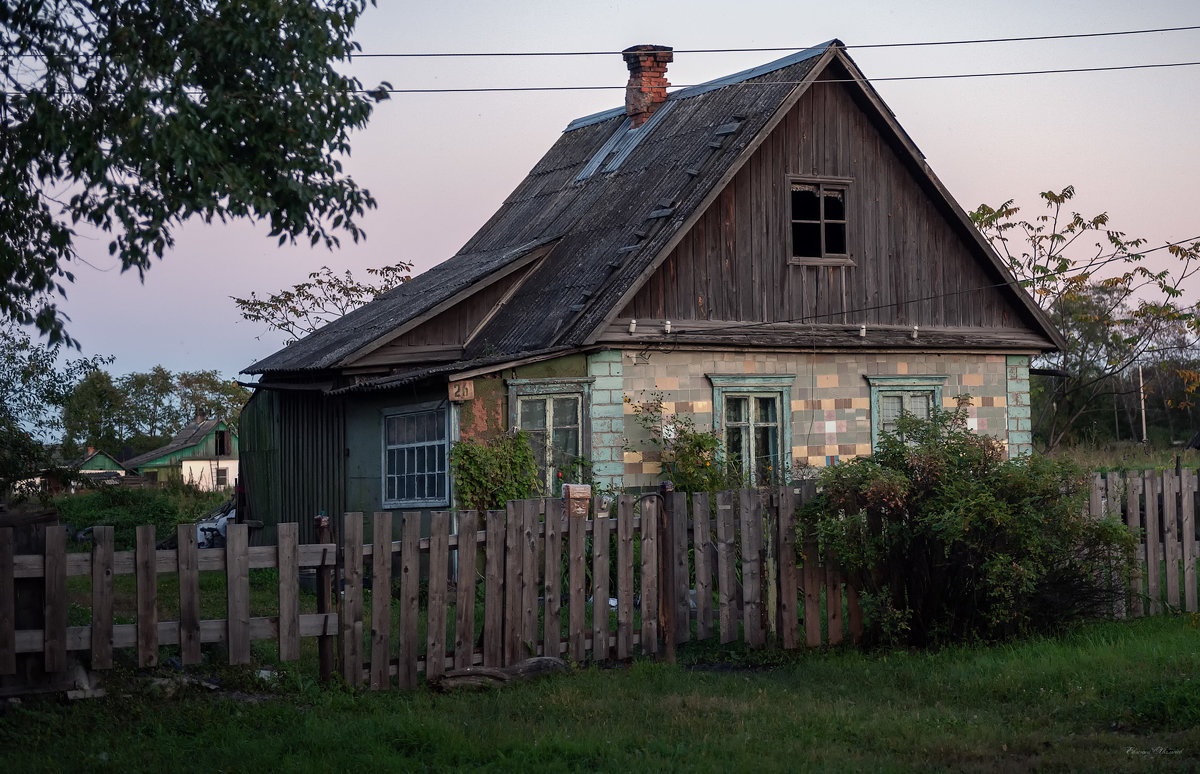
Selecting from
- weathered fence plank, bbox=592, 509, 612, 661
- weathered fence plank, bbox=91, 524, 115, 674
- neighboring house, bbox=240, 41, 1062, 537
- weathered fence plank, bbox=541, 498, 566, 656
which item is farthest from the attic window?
weathered fence plank, bbox=91, 524, 115, 674

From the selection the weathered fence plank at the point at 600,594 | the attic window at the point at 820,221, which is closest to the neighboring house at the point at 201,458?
the attic window at the point at 820,221

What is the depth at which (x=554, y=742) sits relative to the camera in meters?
6.35

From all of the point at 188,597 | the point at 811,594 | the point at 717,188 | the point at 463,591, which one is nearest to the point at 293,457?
the point at 717,188

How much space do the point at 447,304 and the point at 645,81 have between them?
709 cm

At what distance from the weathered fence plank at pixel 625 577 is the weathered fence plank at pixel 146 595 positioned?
325cm

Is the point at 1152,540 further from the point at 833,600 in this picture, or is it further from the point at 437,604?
the point at 437,604

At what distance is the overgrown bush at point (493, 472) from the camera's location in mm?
13844

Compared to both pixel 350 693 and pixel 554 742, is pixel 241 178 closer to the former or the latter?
pixel 350 693

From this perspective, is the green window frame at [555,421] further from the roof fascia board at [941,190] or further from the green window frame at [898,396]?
the roof fascia board at [941,190]

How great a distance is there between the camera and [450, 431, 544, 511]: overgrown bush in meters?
13.8

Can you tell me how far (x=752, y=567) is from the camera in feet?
31.2

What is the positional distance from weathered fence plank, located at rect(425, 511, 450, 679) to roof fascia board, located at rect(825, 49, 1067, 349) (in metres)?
11.4

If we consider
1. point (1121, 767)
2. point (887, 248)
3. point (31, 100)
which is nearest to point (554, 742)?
point (1121, 767)

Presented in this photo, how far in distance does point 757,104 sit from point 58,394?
36.4 feet
